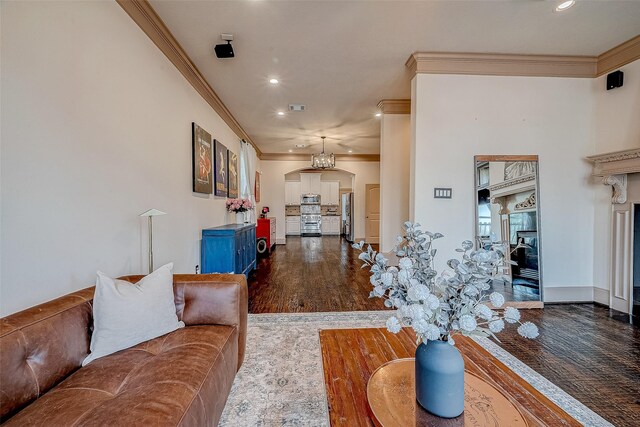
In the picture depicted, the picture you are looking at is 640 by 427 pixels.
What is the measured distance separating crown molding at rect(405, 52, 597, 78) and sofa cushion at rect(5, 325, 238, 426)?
11.3 feet

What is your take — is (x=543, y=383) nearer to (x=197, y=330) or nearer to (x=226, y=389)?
(x=226, y=389)

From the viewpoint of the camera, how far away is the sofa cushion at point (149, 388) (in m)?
0.91

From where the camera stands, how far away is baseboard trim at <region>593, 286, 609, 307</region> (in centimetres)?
318

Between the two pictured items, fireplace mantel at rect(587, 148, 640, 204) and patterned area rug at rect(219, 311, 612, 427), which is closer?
patterned area rug at rect(219, 311, 612, 427)

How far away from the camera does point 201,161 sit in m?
3.67

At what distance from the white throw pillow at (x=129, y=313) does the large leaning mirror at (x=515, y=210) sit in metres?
3.27

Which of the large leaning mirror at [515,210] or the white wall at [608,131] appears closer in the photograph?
the white wall at [608,131]

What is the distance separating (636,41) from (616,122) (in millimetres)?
809

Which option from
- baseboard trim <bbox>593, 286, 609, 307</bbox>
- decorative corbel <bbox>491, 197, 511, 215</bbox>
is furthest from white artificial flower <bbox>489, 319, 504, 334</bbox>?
baseboard trim <bbox>593, 286, 609, 307</bbox>

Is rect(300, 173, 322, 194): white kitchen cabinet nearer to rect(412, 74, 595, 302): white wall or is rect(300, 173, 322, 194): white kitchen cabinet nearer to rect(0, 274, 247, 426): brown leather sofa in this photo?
rect(412, 74, 595, 302): white wall

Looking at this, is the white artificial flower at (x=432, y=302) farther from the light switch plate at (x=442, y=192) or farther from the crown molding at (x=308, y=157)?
the crown molding at (x=308, y=157)

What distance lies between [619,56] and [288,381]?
4.73 metres

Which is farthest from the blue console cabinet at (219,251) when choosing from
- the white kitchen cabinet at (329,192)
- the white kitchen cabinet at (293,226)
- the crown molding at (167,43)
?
the white kitchen cabinet at (293,226)

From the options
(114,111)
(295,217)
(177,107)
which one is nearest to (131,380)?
(114,111)
